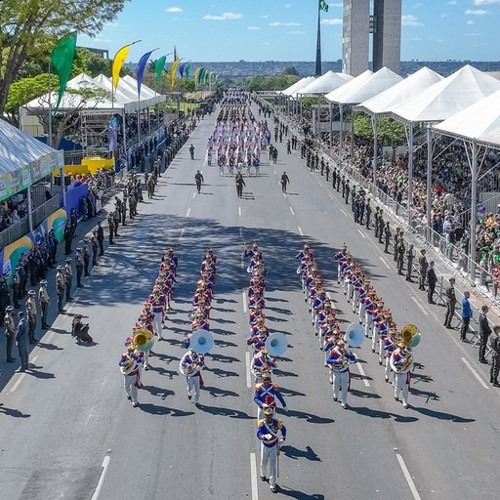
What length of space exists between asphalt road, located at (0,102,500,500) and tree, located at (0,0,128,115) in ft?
53.0

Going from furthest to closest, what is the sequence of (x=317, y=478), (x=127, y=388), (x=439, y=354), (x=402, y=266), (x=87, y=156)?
(x=87, y=156), (x=402, y=266), (x=439, y=354), (x=127, y=388), (x=317, y=478)

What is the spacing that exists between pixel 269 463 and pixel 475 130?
614 inches

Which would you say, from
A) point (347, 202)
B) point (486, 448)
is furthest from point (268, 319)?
point (347, 202)

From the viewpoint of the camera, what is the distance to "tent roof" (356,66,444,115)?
41.4 m

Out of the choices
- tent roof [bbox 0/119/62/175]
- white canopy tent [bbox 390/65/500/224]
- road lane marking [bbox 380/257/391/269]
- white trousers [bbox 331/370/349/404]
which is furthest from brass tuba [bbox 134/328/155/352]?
white canopy tent [bbox 390/65/500/224]

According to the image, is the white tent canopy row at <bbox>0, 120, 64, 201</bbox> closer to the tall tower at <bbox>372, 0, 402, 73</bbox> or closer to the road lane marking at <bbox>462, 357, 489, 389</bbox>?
the road lane marking at <bbox>462, 357, 489, 389</bbox>

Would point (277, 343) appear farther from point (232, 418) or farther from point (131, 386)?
point (131, 386)

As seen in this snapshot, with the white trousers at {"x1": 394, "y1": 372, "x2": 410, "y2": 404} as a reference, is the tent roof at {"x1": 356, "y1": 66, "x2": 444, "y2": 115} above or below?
above

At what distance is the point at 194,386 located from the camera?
16.6 metres

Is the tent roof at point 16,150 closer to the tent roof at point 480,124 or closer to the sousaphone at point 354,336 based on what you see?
the sousaphone at point 354,336

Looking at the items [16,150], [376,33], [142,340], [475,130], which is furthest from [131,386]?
[376,33]

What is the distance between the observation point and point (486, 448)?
14.5m

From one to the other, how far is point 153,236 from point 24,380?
16.5 meters

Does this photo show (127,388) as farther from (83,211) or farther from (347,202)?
(347,202)
